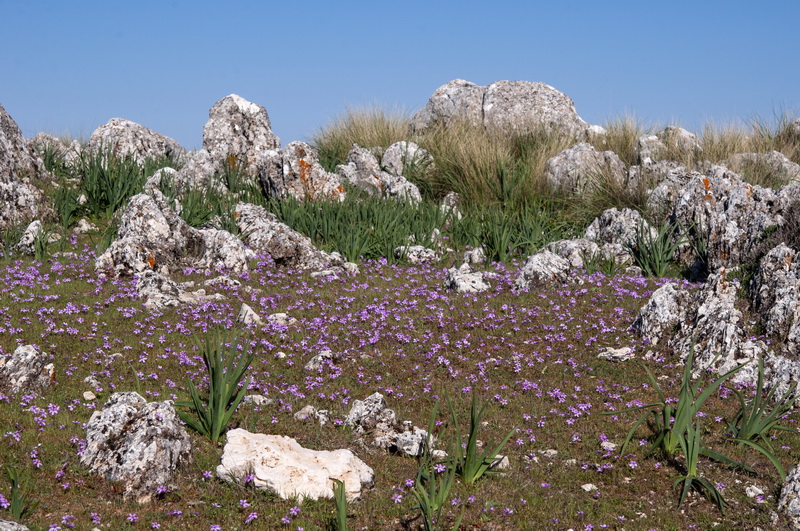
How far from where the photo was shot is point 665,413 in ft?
22.8

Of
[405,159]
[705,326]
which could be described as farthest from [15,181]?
[705,326]

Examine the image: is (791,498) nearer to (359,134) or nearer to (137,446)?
(137,446)

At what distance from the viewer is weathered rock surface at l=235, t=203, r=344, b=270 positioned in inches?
525

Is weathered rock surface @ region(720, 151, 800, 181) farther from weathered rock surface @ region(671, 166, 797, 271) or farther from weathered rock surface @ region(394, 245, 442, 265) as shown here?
weathered rock surface @ region(394, 245, 442, 265)

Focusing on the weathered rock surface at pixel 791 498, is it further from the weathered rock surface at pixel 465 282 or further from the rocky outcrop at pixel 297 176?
the rocky outcrop at pixel 297 176

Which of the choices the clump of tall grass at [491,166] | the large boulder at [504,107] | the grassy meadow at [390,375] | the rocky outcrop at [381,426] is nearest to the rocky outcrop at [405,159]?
the clump of tall grass at [491,166]

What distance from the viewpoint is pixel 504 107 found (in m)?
25.9

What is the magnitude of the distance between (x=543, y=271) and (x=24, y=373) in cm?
761

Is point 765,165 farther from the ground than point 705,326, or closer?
farther from the ground

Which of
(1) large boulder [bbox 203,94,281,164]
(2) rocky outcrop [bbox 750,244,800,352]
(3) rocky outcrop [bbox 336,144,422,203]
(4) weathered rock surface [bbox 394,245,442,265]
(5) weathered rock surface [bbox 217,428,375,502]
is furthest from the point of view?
(1) large boulder [bbox 203,94,281,164]

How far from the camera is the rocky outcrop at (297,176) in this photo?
55.8 feet

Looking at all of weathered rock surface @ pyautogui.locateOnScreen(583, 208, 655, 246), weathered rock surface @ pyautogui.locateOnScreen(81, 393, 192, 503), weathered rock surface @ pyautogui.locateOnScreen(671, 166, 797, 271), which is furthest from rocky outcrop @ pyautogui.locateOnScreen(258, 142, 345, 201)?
weathered rock surface @ pyautogui.locateOnScreen(81, 393, 192, 503)

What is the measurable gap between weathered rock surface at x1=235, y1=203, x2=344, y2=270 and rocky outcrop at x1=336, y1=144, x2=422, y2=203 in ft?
13.6

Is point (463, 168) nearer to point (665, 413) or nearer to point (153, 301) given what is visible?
point (153, 301)
